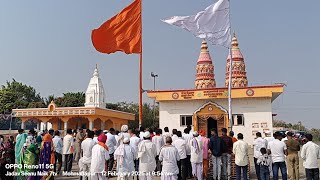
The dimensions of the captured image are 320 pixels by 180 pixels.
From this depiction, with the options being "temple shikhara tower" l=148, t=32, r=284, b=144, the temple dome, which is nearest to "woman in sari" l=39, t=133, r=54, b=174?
"temple shikhara tower" l=148, t=32, r=284, b=144

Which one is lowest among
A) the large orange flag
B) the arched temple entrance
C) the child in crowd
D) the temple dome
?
the child in crowd

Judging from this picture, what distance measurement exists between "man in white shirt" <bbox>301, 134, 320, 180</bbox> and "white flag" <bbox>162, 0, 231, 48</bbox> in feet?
18.6

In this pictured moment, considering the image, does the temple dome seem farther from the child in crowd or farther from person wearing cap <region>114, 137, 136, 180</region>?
person wearing cap <region>114, 137, 136, 180</region>

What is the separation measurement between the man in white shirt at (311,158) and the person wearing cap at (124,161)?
4.48 meters

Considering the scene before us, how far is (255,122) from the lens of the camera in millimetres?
20234

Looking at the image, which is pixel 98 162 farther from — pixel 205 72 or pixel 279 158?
pixel 205 72

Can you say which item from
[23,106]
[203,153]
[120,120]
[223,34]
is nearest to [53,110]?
[120,120]

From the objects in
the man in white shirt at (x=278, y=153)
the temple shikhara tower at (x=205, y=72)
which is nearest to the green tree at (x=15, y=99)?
the temple shikhara tower at (x=205, y=72)

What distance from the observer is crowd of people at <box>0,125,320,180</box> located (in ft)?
25.1

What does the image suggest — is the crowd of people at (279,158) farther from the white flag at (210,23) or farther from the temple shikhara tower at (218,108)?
the temple shikhara tower at (218,108)

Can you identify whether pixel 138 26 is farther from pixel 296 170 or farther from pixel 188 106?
pixel 188 106

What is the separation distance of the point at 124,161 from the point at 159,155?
2.72 ft

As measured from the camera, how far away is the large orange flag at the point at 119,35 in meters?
12.7

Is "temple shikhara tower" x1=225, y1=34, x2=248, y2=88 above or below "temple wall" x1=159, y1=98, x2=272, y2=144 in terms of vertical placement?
above
